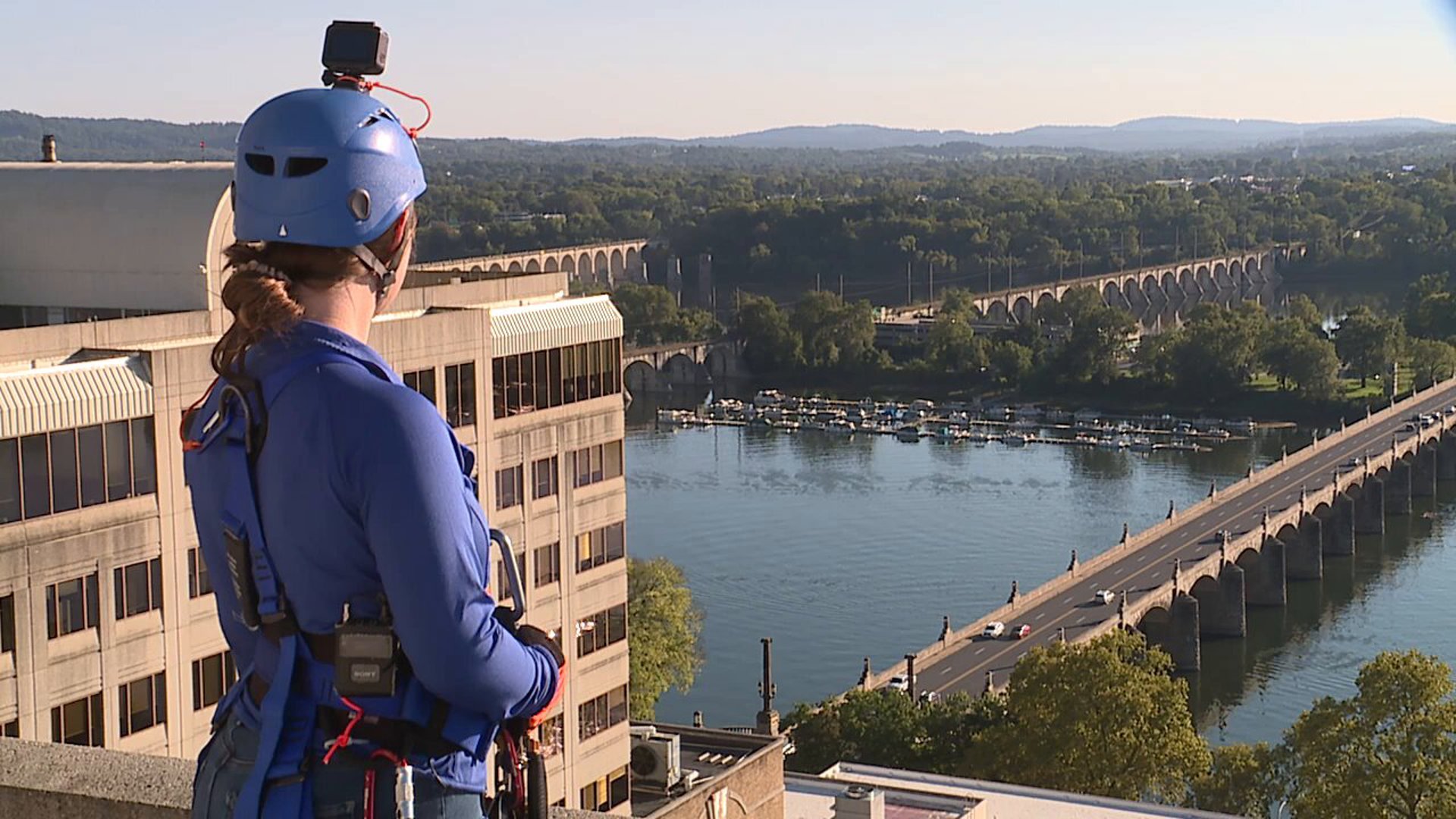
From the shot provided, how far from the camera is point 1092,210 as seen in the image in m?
107

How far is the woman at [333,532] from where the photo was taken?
1.70m

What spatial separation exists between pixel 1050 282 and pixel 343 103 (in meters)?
91.1

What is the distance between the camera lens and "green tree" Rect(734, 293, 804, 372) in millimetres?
63781

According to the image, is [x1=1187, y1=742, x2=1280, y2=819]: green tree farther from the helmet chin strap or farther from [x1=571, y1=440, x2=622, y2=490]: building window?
the helmet chin strap

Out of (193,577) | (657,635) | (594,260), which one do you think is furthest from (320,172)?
(594,260)

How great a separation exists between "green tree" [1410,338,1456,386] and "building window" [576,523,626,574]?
4870 centimetres

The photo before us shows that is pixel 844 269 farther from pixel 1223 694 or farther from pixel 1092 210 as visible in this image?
pixel 1223 694

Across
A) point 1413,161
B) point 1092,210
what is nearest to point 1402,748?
point 1092,210

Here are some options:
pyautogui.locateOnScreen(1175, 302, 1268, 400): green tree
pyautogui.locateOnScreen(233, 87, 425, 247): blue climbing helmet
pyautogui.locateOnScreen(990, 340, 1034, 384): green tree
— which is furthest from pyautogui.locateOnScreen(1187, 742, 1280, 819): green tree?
pyautogui.locateOnScreen(990, 340, 1034, 384): green tree

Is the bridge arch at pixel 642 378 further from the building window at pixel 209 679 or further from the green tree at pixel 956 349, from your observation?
the building window at pixel 209 679

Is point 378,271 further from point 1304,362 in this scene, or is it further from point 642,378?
point 642,378

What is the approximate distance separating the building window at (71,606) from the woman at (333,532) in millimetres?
7646

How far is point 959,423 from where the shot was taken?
175ft

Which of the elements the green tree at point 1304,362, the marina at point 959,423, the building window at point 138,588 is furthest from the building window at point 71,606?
the green tree at point 1304,362
